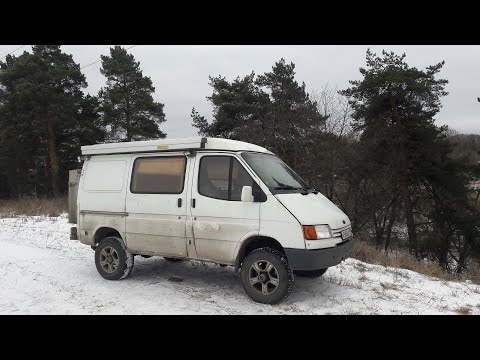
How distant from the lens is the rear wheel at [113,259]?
650cm

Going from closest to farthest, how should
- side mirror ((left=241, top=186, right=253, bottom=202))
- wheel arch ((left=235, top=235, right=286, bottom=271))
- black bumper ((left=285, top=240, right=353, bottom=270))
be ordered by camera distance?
black bumper ((left=285, top=240, right=353, bottom=270)) → side mirror ((left=241, top=186, right=253, bottom=202)) → wheel arch ((left=235, top=235, right=286, bottom=271))

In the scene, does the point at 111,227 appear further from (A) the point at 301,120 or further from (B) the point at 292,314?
(A) the point at 301,120

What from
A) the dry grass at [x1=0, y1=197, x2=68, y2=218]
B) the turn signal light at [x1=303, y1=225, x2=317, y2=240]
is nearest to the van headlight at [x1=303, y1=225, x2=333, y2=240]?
the turn signal light at [x1=303, y1=225, x2=317, y2=240]

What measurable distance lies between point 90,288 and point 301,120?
13.9m

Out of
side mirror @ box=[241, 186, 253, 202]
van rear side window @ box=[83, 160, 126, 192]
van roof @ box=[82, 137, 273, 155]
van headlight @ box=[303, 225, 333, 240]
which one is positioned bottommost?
van headlight @ box=[303, 225, 333, 240]

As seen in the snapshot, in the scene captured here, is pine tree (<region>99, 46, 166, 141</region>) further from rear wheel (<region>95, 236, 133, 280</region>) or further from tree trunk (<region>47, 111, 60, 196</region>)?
rear wheel (<region>95, 236, 133, 280</region>)

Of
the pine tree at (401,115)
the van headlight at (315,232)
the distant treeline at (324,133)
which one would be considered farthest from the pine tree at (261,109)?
the van headlight at (315,232)

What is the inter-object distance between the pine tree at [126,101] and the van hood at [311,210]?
989 inches

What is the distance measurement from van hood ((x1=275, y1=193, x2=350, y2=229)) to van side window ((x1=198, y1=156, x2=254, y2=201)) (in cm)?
63

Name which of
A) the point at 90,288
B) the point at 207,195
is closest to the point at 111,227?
the point at 90,288

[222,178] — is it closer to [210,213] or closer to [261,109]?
[210,213]

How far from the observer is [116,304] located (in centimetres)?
529

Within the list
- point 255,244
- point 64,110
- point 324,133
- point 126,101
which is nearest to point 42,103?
point 64,110

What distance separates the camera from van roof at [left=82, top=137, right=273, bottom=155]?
5922 mm
